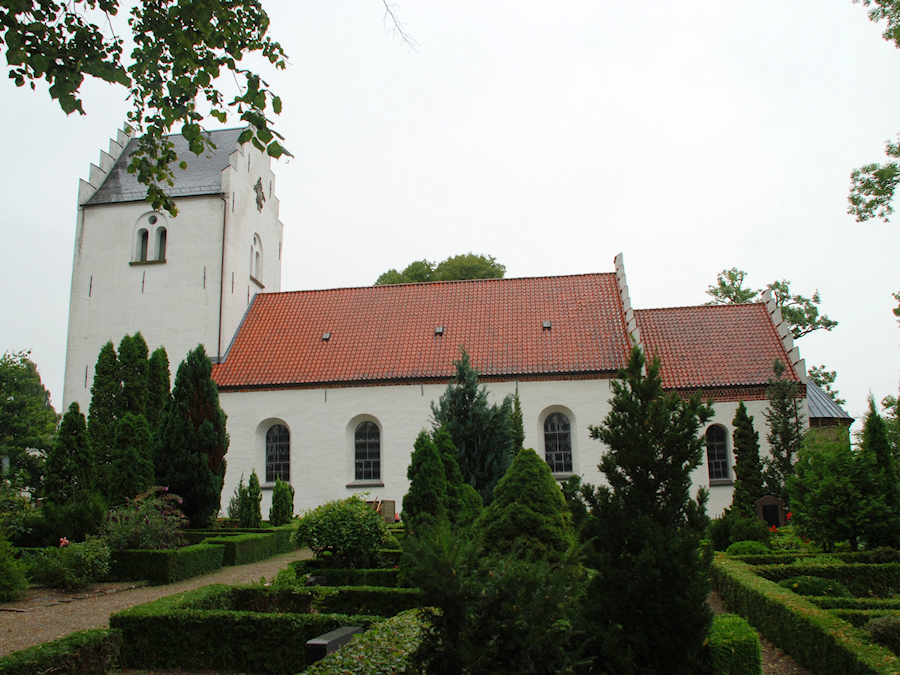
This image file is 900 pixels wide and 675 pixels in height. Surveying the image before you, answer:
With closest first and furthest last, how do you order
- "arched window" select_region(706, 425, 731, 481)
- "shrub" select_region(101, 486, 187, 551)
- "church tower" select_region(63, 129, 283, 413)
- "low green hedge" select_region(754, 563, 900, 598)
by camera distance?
"low green hedge" select_region(754, 563, 900, 598) < "shrub" select_region(101, 486, 187, 551) < "arched window" select_region(706, 425, 731, 481) < "church tower" select_region(63, 129, 283, 413)

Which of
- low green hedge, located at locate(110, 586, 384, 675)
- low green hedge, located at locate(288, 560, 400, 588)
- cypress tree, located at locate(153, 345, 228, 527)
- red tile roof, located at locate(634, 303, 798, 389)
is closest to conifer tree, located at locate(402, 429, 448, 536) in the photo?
low green hedge, located at locate(288, 560, 400, 588)

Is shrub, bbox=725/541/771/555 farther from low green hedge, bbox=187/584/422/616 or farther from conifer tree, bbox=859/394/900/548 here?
low green hedge, bbox=187/584/422/616

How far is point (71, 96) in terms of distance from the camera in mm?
4688

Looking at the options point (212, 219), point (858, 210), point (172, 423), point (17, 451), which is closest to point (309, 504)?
point (172, 423)

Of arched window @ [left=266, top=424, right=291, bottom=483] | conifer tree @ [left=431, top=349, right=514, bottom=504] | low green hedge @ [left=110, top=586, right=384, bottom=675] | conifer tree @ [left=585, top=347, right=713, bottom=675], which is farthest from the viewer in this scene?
arched window @ [left=266, top=424, right=291, bottom=483]

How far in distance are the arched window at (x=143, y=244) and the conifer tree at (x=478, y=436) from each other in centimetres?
1347

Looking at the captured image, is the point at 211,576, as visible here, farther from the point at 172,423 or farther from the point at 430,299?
the point at 430,299

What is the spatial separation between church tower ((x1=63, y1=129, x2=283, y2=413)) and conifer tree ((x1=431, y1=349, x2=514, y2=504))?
32.7ft

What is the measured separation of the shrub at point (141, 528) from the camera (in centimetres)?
1143

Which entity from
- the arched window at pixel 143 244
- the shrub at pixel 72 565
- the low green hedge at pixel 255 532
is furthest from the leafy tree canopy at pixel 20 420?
the shrub at pixel 72 565

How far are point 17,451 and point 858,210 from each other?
32.6 meters

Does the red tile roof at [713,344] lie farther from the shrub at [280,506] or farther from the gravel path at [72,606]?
the gravel path at [72,606]

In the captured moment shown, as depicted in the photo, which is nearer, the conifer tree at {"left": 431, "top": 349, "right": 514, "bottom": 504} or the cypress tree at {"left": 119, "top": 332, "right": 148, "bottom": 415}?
the conifer tree at {"left": 431, "top": 349, "right": 514, "bottom": 504}

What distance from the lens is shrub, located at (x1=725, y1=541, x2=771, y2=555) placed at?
11250 millimetres
